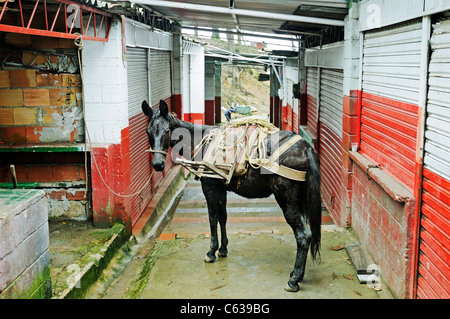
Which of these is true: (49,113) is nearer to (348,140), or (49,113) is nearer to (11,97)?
(11,97)

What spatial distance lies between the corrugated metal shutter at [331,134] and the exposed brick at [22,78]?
5291 millimetres

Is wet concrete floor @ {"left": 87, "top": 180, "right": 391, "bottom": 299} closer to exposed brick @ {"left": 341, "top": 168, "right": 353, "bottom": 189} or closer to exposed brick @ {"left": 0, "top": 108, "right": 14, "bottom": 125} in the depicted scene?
exposed brick @ {"left": 341, "top": 168, "right": 353, "bottom": 189}

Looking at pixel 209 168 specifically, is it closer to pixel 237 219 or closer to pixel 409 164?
pixel 409 164

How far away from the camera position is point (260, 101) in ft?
147

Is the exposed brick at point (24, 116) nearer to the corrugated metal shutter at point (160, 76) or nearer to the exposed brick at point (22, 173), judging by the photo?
the exposed brick at point (22, 173)

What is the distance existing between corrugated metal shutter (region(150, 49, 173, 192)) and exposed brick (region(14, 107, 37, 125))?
3.80 metres

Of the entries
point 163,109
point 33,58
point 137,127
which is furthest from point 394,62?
point 137,127

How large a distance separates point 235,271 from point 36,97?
4271mm

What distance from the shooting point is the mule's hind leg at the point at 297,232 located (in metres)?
5.73

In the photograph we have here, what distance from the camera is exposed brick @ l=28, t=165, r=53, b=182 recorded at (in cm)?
792

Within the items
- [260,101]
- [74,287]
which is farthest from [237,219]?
[260,101]

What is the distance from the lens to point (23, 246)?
14.5 feet

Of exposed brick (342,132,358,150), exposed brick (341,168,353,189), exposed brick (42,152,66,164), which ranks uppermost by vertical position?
exposed brick (342,132,358,150)

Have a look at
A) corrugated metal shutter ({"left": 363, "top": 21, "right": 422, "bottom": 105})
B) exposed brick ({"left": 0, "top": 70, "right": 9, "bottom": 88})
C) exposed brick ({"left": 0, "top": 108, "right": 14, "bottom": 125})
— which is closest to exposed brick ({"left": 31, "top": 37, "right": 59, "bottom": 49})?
exposed brick ({"left": 0, "top": 70, "right": 9, "bottom": 88})
